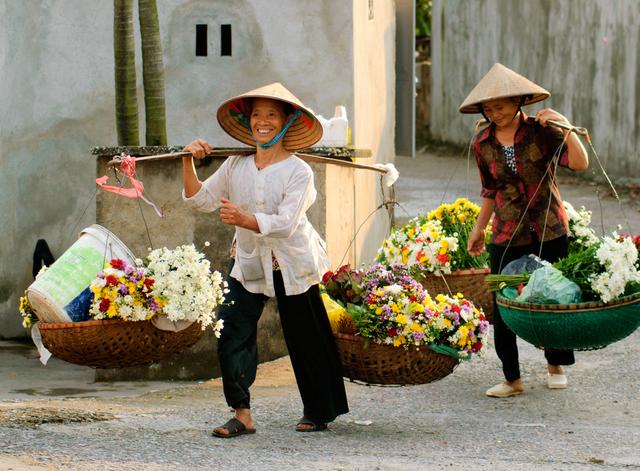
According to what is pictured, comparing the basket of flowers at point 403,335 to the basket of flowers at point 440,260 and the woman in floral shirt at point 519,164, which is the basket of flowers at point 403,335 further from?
the basket of flowers at point 440,260

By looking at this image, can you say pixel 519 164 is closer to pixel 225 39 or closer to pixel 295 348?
pixel 295 348

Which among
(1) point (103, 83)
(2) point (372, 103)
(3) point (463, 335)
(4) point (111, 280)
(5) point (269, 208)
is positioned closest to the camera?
(4) point (111, 280)

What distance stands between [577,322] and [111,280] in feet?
Result: 7.35

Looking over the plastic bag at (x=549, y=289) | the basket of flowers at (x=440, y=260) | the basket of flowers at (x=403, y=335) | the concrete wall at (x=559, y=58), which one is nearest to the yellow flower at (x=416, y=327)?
the basket of flowers at (x=403, y=335)

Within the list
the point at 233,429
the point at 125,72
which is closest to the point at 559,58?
the point at 125,72

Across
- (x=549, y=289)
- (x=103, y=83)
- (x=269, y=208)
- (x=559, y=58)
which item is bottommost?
(x=549, y=289)

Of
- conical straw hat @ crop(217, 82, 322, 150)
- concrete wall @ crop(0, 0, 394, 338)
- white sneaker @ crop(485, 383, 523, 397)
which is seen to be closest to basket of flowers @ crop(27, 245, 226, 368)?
conical straw hat @ crop(217, 82, 322, 150)

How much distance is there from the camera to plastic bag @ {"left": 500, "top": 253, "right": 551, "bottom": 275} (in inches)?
289

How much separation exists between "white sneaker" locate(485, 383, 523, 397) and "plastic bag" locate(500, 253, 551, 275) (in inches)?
36.9

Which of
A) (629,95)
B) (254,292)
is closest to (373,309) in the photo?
(254,292)

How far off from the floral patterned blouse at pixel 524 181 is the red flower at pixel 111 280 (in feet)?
7.72

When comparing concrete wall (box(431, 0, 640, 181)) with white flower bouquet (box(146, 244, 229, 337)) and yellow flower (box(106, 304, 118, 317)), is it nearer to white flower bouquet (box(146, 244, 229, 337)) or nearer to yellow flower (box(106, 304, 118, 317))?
white flower bouquet (box(146, 244, 229, 337))

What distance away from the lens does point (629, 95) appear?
18188mm

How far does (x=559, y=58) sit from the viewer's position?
20.5 m
